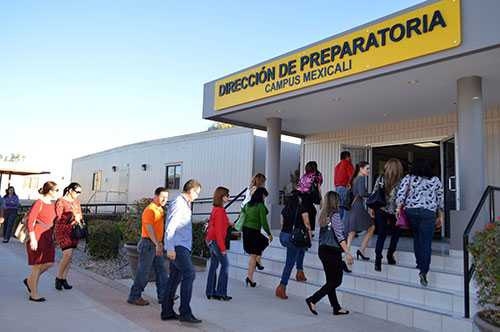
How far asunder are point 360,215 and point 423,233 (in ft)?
3.88

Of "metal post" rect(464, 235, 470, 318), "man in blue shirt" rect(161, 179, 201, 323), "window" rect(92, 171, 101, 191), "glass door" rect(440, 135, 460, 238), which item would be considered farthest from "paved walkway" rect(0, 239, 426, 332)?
"window" rect(92, 171, 101, 191)

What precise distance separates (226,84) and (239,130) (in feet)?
16.4

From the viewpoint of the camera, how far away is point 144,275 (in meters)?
5.23

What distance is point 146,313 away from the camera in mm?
4914

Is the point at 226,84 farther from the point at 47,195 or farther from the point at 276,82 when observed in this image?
the point at 47,195

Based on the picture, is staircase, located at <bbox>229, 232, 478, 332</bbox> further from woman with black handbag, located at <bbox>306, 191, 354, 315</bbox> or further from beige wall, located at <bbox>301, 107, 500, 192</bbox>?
beige wall, located at <bbox>301, 107, 500, 192</bbox>

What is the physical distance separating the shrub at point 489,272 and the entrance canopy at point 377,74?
2761mm

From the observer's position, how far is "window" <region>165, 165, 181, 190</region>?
1644cm

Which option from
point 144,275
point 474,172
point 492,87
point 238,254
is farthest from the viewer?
point 238,254

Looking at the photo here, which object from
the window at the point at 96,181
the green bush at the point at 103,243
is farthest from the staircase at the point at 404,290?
the window at the point at 96,181

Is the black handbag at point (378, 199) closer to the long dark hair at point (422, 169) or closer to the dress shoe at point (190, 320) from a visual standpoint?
the long dark hair at point (422, 169)

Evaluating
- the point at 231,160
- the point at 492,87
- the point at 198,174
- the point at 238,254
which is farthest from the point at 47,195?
the point at 198,174

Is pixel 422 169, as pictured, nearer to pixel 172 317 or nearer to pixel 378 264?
pixel 378 264

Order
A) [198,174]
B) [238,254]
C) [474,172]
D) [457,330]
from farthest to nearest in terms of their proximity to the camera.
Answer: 1. [198,174]
2. [238,254]
3. [474,172]
4. [457,330]
